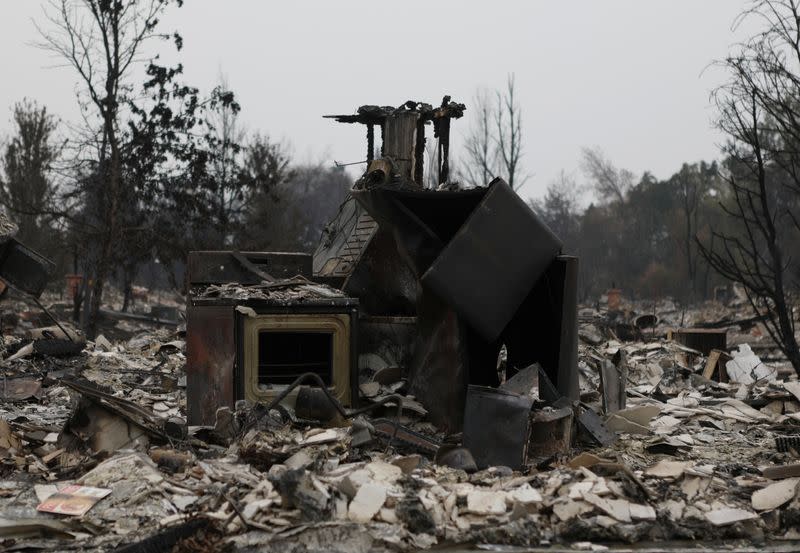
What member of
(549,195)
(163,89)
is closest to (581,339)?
(163,89)

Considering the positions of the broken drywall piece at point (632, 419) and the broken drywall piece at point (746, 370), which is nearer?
the broken drywall piece at point (632, 419)

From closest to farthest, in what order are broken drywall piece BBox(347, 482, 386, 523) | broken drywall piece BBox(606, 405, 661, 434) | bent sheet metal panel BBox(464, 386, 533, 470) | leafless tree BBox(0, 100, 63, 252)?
broken drywall piece BBox(347, 482, 386, 523) → bent sheet metal panel BBox(464, 386, 533, 470) → broken drywall piece BBox(606, 405, 661, 434) → leafless tree BBox(0, 100, 63, 252)

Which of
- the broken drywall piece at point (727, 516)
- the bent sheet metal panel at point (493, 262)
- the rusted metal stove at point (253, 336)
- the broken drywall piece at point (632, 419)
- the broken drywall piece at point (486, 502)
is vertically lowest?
the broken drywall piece at point (727, 516)

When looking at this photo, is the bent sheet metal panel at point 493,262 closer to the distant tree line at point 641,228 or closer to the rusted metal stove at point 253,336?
the rusted metal stove at point 253,336

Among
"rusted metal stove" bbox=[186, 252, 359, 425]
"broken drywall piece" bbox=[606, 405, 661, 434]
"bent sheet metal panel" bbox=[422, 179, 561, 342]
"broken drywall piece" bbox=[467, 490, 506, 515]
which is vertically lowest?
"broken drywall piece" bbox=[467, 490, 506, 515]

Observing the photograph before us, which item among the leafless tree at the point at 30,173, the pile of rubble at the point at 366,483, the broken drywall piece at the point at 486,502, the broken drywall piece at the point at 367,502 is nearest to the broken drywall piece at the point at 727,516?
the pile of rubble at the point at 366,483

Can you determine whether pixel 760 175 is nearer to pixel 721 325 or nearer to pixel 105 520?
pixel 105 520

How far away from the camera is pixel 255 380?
8.76 metres

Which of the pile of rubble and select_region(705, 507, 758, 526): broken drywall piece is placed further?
select_region(705, 507, 758, 526): broken drywall piece

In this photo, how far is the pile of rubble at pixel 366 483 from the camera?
5891mm

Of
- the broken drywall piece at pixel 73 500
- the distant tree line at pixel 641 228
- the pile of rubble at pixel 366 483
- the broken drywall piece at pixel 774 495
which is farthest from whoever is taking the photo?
the distant tree line at pixel 641 228

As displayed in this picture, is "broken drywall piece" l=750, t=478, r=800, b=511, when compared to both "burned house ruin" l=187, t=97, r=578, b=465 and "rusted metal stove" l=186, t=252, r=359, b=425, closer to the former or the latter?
"burned house ruin" l=187, t=97, r=578, b=465

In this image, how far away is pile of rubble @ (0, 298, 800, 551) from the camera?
5891 mm

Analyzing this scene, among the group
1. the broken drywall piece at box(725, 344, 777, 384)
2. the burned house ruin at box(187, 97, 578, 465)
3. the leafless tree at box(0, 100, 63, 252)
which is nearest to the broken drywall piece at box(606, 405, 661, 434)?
the burned house ruin at box(187, 97, 578, 465)
